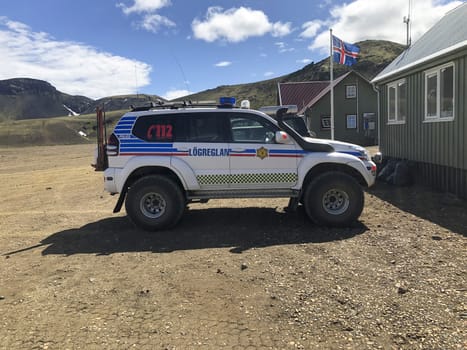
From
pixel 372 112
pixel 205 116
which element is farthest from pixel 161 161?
pixel 372 112

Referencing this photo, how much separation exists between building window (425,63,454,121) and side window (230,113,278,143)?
187 inches

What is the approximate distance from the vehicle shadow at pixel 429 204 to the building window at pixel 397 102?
2.60m

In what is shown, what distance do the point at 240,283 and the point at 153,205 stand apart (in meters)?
2.89

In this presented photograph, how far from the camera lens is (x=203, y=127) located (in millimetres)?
7051

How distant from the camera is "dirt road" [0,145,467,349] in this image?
3490 mm

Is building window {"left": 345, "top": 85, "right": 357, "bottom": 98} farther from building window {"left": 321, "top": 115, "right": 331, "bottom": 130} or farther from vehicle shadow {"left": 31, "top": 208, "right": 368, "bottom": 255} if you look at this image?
vehicle shadow {"left": 31, "top": 208, "right": 368, "bottom": 255}

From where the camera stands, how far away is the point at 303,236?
21.1 ft

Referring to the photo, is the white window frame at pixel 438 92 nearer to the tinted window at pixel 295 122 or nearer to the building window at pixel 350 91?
the tinted window at pixel 295 122

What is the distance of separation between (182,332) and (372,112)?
3871 centimetres

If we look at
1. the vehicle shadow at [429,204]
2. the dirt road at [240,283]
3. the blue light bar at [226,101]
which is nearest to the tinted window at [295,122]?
the vehicle shadow at [429,204]

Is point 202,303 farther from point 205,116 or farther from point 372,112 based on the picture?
point 372,112

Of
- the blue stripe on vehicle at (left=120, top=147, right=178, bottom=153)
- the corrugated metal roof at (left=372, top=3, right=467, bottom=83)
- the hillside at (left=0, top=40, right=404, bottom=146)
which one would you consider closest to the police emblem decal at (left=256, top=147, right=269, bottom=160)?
the blue stripe on vehicle at (left=120, top=147, right=178, bottom=153)

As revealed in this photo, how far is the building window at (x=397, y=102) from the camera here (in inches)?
469

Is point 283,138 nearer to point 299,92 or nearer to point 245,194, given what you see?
point 245,194
